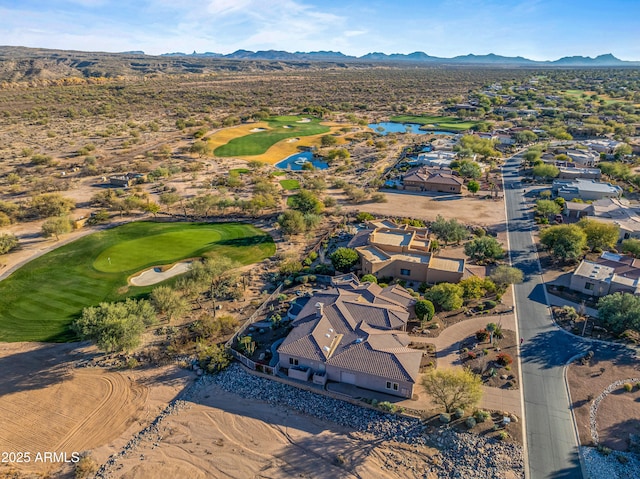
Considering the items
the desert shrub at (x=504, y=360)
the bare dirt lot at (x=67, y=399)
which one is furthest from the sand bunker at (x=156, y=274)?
the desert shrub at (x=504, y=360)

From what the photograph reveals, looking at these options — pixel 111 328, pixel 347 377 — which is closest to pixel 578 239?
pixel 347 377

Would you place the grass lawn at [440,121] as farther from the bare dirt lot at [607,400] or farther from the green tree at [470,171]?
the bare dirt lot at [607,400]

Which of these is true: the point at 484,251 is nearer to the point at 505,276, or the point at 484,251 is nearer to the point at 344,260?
the point at 505,276

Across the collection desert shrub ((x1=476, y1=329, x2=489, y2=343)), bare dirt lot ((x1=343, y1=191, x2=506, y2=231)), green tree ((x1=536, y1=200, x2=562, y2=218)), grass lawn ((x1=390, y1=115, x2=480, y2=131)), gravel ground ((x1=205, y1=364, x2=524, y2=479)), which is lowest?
gravel ground ((x1=205, y1=364, x2=524, y2=479))

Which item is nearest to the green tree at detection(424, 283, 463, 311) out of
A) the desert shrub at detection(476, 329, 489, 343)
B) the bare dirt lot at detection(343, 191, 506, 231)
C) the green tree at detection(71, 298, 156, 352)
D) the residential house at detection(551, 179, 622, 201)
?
the desert shrub at detection(476, 329, 489, 343)

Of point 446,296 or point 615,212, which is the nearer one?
point 446,296

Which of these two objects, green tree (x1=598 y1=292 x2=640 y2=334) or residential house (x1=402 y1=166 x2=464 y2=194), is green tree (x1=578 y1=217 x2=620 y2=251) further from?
residential house (x1=402 y1=166 x2=464 y2=194)
